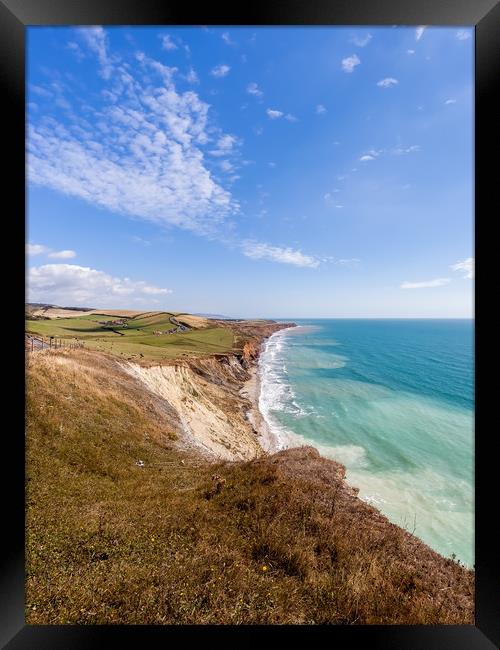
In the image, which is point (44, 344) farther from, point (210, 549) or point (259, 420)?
point (210, 549)

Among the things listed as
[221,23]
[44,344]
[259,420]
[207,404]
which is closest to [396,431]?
[259,420]

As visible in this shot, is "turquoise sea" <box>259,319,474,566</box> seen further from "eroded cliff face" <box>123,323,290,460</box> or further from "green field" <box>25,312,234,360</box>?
"green field" <box>25,312,234,360</box>

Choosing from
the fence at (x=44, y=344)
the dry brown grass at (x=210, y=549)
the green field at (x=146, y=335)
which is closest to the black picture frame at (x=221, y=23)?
the dry brown grass at (x=210, y=549)

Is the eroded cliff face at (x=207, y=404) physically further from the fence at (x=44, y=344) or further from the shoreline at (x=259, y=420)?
the fence at (x=44, y=344)

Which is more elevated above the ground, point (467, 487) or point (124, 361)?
point (124, 361)
